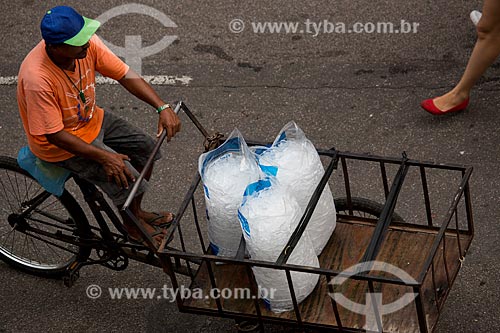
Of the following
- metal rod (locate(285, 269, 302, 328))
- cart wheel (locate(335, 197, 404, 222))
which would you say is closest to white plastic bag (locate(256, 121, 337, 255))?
metal rod (locate(285, 269, 302, 328))

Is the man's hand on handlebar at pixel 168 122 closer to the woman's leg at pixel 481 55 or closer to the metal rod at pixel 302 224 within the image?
the metal rod at pixel 302 224

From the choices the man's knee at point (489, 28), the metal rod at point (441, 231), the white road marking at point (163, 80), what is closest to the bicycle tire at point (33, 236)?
the white road marking at point (163, 80)

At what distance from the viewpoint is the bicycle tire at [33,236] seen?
514 cm

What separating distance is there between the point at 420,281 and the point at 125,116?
352 cm

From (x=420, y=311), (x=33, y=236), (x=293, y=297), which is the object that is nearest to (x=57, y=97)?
(x=33, y=236)

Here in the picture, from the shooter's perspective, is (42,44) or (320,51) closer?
(42,44)

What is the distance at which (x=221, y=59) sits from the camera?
7152mm

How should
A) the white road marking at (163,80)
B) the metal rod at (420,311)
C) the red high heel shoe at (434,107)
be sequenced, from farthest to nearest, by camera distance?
the white road marking at (163,80), the red high heel shoe at (434,107), the metal rod at (420,311)

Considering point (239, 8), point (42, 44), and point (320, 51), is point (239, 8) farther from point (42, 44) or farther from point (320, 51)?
point (42, 44)

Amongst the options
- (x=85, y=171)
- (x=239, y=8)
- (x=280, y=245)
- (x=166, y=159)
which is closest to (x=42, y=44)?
(x=85, y=171)

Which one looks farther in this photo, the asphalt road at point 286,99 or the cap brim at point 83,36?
the asphalt road at point 286,99

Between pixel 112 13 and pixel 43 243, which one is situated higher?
pixel 112 13

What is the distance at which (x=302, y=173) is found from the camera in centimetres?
418

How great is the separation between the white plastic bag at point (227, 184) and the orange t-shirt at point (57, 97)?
2.32 feet
